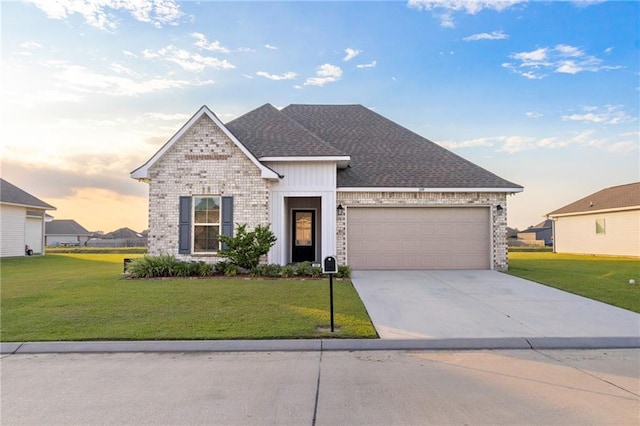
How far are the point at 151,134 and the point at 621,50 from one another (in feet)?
61.0

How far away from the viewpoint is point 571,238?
30.0 metres

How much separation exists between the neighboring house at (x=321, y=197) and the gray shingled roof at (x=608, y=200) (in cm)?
1569

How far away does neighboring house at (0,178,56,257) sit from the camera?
77.4 ft

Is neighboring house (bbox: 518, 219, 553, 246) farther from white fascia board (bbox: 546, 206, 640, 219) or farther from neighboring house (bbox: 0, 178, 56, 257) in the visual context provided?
neighboring house (bbox: 0, 178, 56, 257)

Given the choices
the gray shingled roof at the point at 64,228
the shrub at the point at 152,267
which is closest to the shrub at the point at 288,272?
the shrub at the point at 152,267

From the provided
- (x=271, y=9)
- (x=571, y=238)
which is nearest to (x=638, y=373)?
(x=271, y=9)

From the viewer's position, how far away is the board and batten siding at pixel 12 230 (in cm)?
2350

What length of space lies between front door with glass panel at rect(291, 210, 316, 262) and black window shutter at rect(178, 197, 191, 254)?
16.1ft

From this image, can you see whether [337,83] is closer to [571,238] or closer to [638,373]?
[638,373]

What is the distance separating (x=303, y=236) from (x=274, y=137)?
4.59 meters

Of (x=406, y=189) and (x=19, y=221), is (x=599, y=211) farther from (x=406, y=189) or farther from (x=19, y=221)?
(x=19, y=221)

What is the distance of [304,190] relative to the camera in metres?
14.8

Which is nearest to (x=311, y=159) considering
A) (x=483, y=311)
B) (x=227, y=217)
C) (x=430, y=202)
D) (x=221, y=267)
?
(x=227, y=217)

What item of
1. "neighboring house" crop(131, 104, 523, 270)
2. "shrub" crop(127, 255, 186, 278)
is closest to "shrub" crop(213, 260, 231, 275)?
"neighboring house" crop(131, 104, 523, 270)
